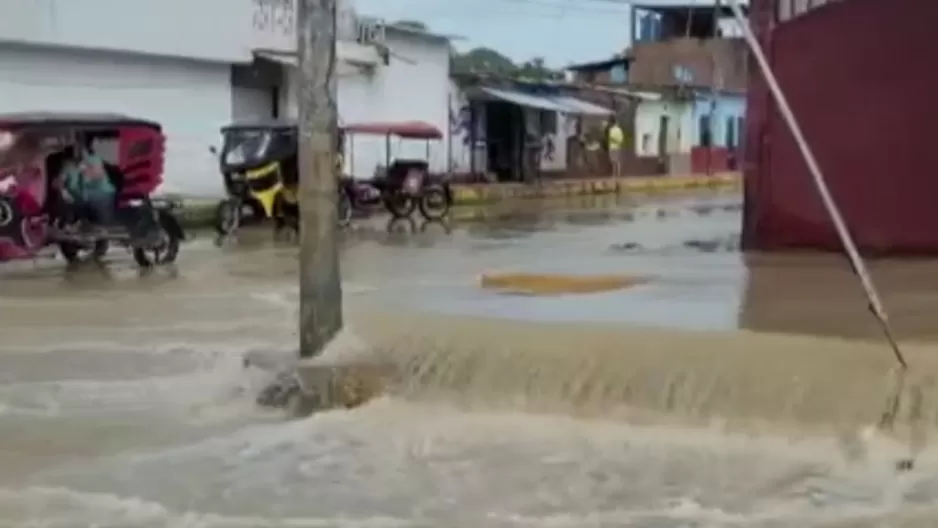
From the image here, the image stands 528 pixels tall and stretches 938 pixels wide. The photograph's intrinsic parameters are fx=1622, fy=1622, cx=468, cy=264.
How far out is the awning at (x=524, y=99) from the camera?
33.4 m

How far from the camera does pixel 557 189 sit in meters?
33.3

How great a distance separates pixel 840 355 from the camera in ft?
27.7

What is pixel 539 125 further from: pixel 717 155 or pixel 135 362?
pixel 135 362

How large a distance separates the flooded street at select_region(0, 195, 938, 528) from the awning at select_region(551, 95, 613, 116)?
22918 mm

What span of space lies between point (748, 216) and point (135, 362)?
7934 millimetres

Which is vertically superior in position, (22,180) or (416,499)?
(22,180)

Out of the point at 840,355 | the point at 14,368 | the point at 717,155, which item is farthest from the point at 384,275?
the point at 717,155

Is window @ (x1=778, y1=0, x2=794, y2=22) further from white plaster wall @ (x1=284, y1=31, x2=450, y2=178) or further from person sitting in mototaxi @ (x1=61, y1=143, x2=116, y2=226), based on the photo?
white plaster wall @ (x1=284, y1=31, x2=450, y2=178)

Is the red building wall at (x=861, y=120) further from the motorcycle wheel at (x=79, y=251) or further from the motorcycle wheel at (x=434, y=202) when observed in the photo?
the motorcycle wheel at (x=434, y=202)

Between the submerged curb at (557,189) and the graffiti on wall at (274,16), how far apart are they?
3.78m

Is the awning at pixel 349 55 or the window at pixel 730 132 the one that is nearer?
the awning at pixel 349 55

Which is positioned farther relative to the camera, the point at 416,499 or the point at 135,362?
the point at 135,362

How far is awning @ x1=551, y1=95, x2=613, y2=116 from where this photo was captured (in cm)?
3538

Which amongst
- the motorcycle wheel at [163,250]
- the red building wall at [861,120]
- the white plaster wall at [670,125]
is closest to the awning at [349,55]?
the motorcycle wheel at [163,250]
